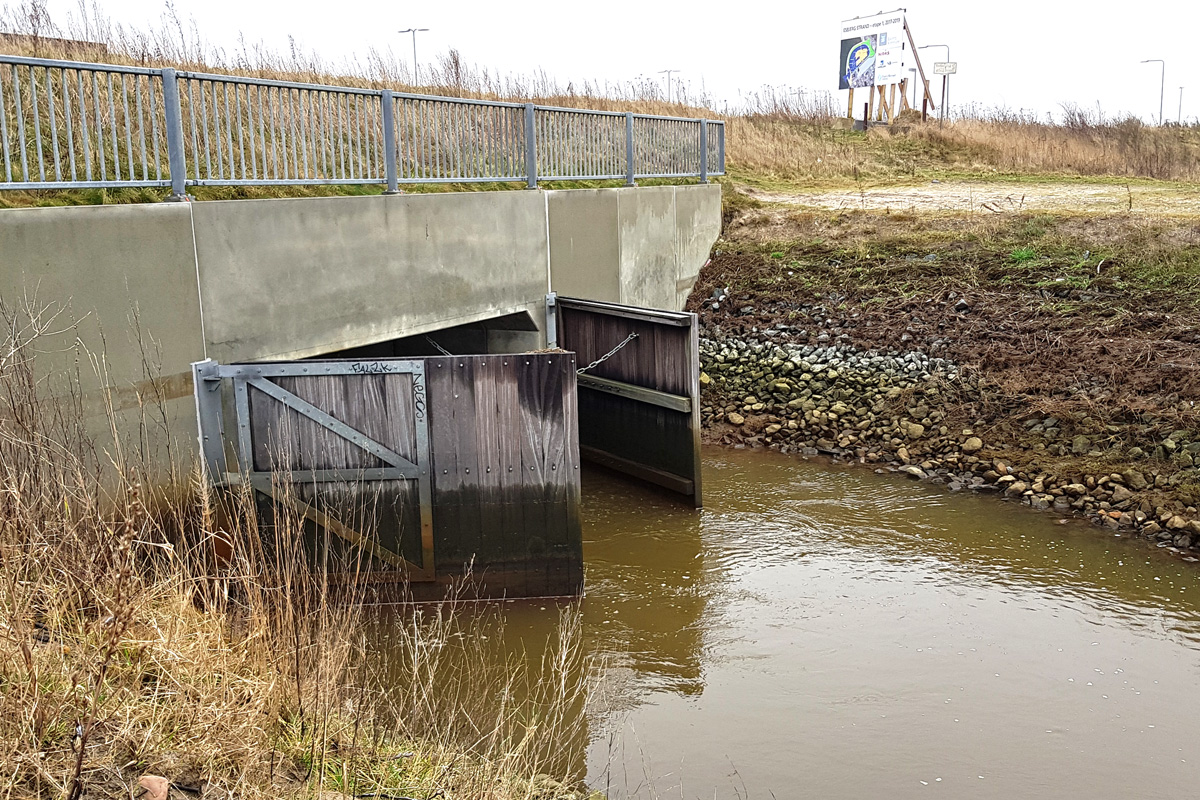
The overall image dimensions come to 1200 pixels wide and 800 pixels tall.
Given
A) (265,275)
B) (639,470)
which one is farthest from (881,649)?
(265,275)

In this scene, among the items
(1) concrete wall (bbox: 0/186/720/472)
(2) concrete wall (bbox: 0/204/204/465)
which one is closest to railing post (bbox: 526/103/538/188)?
(1) concrete wall (bbox: 0/186/720/472)

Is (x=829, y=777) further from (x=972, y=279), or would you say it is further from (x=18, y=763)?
(x=972, y=279)

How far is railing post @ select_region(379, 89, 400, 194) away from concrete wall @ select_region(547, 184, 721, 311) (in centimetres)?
269

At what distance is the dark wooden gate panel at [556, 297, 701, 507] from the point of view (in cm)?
1089

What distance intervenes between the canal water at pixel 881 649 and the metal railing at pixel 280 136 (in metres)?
4.26

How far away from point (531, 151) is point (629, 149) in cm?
236

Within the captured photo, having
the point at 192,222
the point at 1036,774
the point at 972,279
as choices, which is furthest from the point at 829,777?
the point at 972,279

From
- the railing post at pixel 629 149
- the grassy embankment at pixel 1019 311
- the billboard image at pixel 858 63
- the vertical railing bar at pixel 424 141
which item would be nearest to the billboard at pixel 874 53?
the billboard image at pixel 858 63

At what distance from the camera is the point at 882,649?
7793mm

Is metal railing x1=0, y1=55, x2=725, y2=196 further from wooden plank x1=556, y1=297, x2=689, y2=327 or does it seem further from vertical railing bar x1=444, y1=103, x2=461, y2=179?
wooden plank x1=556, y1=297, x2=689, y2=327

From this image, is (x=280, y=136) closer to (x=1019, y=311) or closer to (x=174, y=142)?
(x=174, y=142)

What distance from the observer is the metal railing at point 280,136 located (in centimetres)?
776

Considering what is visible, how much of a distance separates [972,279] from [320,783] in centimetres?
1294

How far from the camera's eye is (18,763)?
11.7 ft
